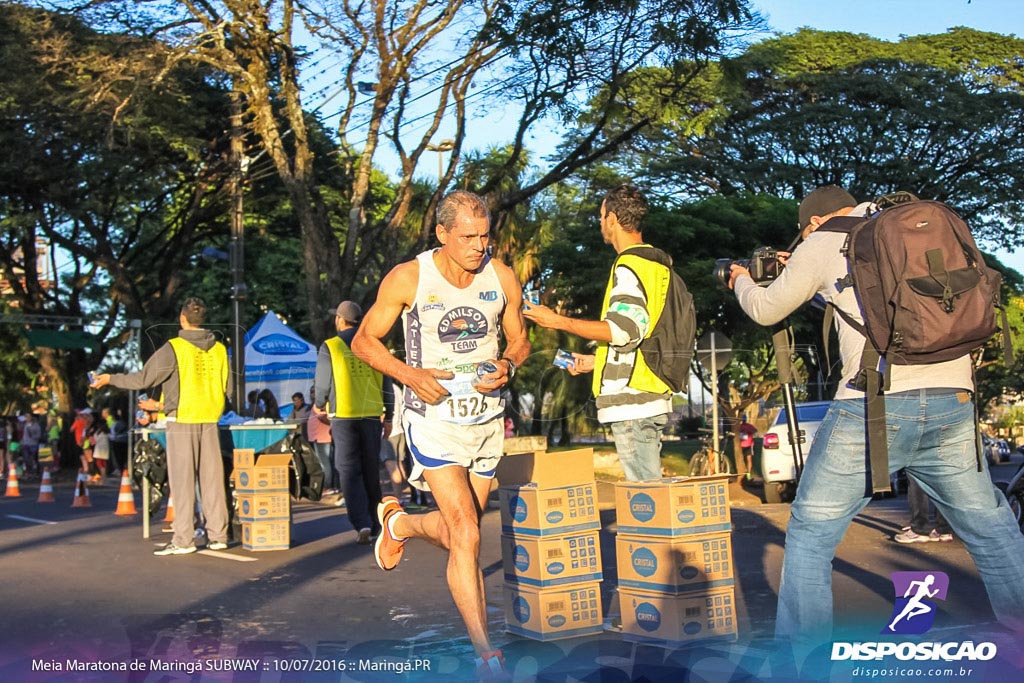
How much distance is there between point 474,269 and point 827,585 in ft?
6.79

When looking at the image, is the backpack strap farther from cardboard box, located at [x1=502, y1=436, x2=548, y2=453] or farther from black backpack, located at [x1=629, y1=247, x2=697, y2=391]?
cardboard box, located at [x1=502, y1=436, x2=548, y2=453]

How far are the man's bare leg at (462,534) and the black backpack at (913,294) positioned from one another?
5.58 feet

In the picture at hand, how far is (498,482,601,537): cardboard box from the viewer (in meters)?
5.95

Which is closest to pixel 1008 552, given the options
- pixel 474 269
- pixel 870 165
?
pixel 474 269

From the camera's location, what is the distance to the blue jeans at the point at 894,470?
14.7ft

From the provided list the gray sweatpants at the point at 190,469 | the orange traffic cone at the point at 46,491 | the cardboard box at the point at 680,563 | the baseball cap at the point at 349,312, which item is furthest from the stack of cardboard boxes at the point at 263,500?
the orange traffic cone at the point at 46,491

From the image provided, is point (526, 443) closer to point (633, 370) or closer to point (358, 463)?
point (358, 463)

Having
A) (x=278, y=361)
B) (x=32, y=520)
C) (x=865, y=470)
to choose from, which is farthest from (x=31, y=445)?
(x=865, y=470)

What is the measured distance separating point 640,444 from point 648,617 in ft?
2.71

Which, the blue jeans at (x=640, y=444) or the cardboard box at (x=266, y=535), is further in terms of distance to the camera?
the cardboard box at (x=266, y=535)

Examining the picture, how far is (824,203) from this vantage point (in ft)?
16.3

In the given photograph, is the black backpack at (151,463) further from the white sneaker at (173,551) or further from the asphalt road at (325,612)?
the white sneaker at (173,551)

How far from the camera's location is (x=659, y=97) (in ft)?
72.6

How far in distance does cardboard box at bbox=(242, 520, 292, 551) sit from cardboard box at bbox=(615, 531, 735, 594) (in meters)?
5.05
